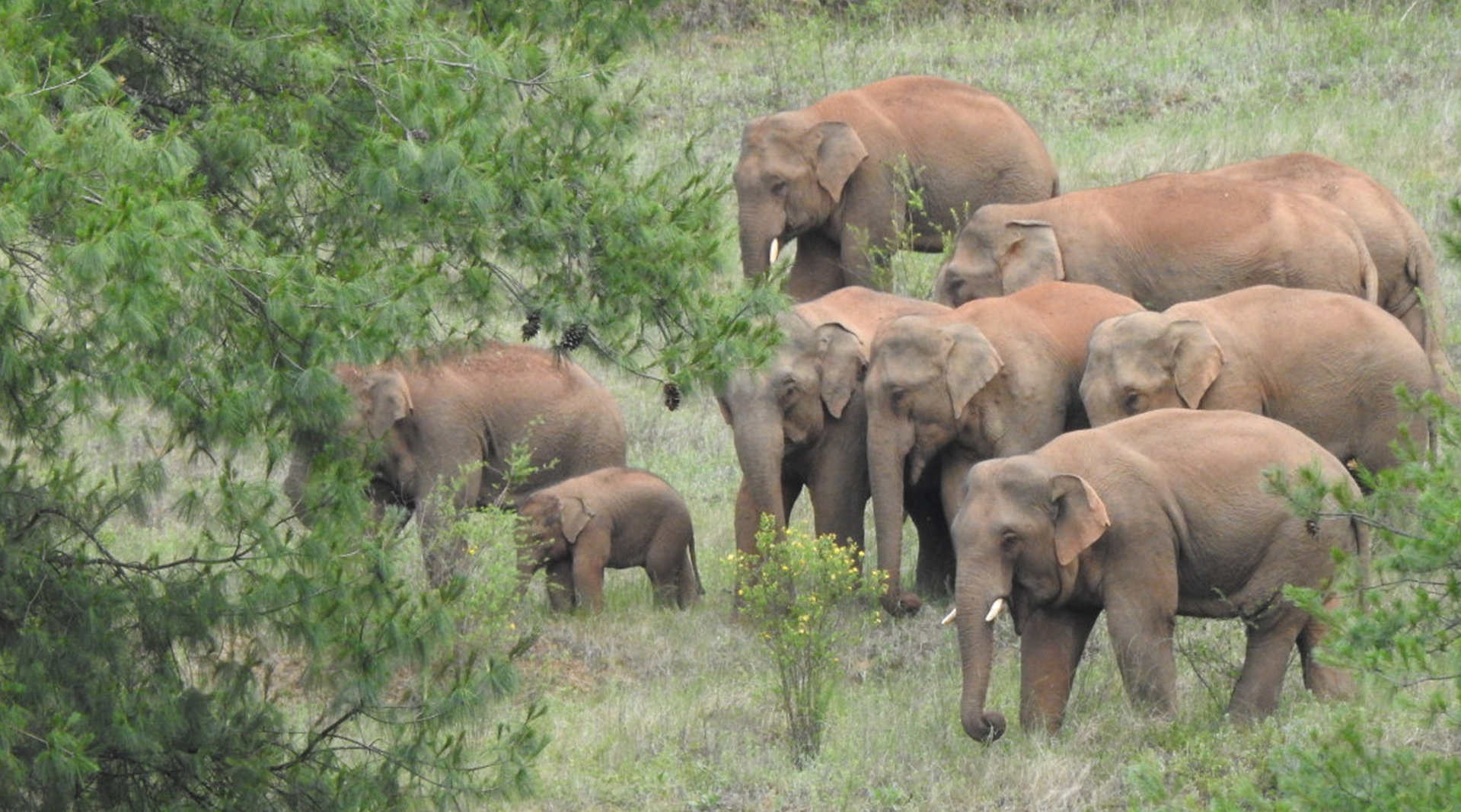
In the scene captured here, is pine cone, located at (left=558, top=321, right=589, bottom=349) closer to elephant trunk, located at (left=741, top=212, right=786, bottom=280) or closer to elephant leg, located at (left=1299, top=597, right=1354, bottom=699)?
elephant leg, located at (left=1299, top=597, right=1354, bottom=699)

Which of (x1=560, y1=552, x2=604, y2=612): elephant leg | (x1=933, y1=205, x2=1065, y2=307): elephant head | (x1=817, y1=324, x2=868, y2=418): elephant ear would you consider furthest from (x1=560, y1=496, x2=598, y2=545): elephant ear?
(x1=933, y1=205, x2=1065, y2=307): elephant head

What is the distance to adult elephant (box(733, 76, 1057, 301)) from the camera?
15773 mm

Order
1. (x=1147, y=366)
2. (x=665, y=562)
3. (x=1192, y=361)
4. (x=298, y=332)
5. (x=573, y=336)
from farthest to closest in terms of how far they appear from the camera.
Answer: (x=665, y=562) < (x=1192, y=361) < (x=1147, y=366) < (x=573, y=336) < (x=298, y=332)

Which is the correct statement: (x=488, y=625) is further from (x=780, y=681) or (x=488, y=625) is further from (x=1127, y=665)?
(x=1127, y=665)

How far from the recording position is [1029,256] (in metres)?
14.2

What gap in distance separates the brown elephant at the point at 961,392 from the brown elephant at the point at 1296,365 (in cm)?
42

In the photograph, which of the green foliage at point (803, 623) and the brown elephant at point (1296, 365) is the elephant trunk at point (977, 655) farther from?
the brown elephant at point (1296, 365)

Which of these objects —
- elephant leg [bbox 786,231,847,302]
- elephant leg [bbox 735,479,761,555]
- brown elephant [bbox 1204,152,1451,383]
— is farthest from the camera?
elephant leg [bbox 786,231,847,302]

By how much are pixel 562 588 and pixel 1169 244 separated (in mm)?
4151

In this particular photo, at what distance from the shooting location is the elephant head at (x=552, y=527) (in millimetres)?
12930

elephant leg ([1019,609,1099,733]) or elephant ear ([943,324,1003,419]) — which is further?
elephant ear ([943,324,1003,419])

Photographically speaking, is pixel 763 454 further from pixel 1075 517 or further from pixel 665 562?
pixel 1075 517

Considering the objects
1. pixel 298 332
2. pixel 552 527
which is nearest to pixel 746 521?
pixel 552 527

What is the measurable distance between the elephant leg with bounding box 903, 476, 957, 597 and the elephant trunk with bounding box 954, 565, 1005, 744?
2.87 m
